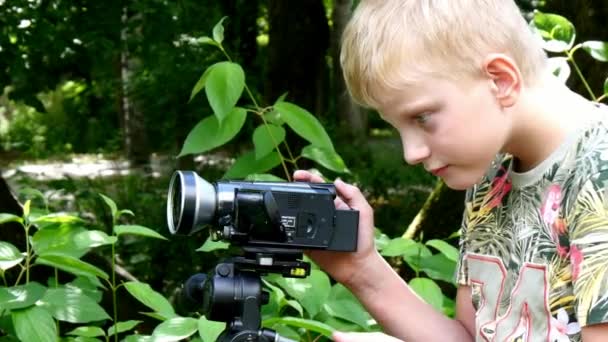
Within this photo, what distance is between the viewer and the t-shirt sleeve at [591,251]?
1329 mm

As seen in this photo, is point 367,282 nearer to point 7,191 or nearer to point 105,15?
point 7,191

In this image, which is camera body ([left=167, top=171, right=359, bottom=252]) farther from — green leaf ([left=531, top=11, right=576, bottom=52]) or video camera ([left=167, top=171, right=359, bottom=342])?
green leaf ([left=531, top=11, right=576, bottom=52])

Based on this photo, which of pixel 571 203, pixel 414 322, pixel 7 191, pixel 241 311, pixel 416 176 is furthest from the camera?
pixel 416 176

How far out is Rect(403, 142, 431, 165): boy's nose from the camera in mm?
1492

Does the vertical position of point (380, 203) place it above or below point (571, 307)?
below

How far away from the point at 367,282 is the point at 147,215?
4.20 meters

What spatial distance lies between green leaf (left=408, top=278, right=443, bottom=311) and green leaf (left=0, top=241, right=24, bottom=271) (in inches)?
35.4

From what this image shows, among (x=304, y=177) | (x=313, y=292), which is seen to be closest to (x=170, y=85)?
(x=313, y=292)

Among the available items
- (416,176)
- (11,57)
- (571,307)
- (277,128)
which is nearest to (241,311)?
(571,307)

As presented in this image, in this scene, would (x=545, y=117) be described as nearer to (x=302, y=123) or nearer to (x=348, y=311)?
(x=348, y=311)

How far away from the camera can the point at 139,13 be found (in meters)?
5.21

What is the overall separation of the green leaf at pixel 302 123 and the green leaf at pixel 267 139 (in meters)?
0.04

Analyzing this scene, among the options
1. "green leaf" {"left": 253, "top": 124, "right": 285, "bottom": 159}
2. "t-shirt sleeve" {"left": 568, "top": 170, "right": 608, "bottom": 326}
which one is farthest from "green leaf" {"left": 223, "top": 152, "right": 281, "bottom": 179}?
"t-shirt sleeve" {"left": 568, "top": 170, "right": 608, "bottom": 326}

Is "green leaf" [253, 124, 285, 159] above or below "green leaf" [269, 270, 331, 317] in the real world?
above
